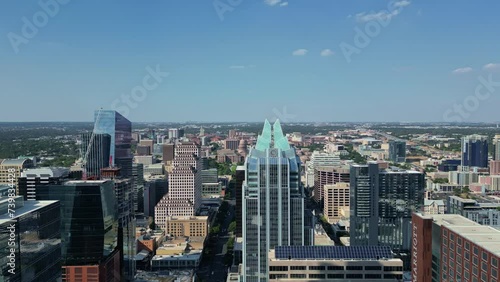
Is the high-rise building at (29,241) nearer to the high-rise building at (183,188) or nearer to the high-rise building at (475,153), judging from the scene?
the high-rise building at (183,188)

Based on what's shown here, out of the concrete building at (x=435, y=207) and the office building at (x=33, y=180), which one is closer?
the office building at (x=33, y=180)

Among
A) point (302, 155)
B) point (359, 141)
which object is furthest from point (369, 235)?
point (359, 141)

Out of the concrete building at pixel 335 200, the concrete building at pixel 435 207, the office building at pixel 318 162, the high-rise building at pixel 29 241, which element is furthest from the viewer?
the office building at pixel 318 162

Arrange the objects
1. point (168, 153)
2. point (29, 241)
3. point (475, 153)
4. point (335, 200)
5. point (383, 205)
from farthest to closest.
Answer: point (168, 153)
point (475, 153)
point (335, 200)
point (383, 205)
point (29, 241)

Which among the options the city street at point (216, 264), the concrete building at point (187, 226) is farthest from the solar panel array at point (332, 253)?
the concrete building at point (187, 226)

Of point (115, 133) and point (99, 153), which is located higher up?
point (115, 133)

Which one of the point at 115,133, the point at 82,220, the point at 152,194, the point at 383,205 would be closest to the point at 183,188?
the point at 152,194

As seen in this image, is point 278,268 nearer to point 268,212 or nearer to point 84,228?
point 268,212

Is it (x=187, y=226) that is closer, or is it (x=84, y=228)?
(x=84, y=228)
